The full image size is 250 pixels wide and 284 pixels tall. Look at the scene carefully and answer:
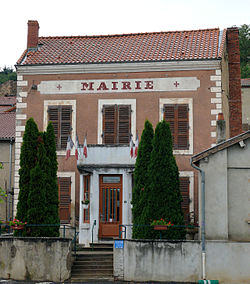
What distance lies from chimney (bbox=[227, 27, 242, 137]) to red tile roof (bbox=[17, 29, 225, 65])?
4.59ft

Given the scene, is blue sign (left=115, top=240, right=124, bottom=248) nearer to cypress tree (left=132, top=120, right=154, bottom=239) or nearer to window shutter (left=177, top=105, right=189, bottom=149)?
Result: cypress tree (left=132, top=120, right=154, bottom=239)

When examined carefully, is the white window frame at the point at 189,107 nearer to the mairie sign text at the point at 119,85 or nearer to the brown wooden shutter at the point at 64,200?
the mairie sign text at the point at 119,85

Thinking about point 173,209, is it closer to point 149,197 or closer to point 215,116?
point 149,197

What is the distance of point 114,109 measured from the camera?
21.2 m

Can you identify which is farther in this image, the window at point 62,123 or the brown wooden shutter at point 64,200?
the window at point 62,123

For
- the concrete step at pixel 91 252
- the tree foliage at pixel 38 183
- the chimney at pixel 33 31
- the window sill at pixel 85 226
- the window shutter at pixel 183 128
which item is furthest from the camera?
the chimney at pixel 33 31

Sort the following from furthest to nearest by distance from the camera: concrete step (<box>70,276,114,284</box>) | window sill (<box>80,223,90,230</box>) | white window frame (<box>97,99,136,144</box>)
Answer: white window frame (<box>97,99,136,144</box>)
window sill (<box>80,223,90,230</box>)
concrete step (<box>70,276,114,284</box>)

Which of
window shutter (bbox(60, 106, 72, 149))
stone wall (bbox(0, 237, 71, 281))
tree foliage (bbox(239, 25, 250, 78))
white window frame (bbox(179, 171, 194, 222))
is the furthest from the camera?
tree foliage (bbox(239, 25, 250, 78))

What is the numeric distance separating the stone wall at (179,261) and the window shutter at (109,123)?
6.11 metres

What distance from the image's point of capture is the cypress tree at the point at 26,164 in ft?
57.4

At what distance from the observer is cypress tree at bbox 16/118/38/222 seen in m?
17.5

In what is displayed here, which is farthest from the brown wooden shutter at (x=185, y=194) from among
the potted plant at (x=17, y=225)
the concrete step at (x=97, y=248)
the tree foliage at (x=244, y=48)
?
the tree foliage at (x=244, y=48)

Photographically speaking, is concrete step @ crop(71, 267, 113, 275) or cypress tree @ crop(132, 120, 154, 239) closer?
concrete step @ crop(71, 267, 113, 275)

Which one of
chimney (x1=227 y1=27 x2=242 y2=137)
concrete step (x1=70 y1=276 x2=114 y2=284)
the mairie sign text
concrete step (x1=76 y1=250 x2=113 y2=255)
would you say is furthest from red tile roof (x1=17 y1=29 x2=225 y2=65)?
concrete step (x1=70 y1=276 x2=114 y2=284)
